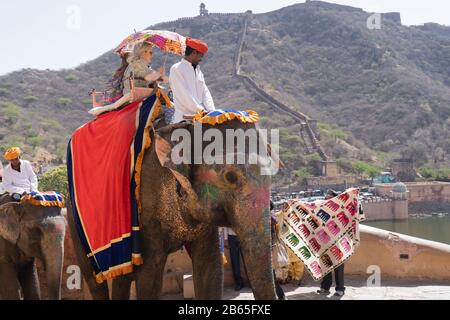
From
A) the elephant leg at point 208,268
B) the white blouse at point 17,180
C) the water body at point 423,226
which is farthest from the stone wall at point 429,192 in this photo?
the elephant leg at point 208,268

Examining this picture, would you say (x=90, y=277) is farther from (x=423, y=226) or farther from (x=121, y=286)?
(x=423, y=226)

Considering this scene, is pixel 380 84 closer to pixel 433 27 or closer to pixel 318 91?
pixel 318 91

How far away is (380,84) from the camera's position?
373ft

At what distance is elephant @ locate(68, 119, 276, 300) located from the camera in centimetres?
548

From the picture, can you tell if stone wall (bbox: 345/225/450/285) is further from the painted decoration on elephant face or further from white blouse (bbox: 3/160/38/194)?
white blouse (bbox: 3/160/38/194)

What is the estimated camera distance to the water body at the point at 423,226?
161ft

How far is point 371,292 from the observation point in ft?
31.6

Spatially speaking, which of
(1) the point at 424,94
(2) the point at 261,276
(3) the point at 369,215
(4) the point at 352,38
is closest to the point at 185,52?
(2) the point at 261,276

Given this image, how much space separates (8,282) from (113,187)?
2.47m

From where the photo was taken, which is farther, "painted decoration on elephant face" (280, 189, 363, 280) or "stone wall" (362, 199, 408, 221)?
"stone wall" (362, 199, 408, 221)

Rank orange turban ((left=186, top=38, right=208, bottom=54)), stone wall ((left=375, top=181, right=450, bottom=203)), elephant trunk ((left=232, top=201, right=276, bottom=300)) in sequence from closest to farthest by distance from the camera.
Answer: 1. elephant trunk ((left=232, top=201, right=276, bottom=300))
2. orange turban ((left=186, top=38, right=208, bottom=54))
3. stone wall ((left=375, top=181, right=450, bottom=203))

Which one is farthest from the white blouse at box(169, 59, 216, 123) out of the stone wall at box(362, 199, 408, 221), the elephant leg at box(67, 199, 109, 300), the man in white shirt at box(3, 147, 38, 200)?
the stone wall at box(362, 199, 408, 221)

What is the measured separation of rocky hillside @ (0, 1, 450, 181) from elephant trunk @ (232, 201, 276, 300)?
6401 cm

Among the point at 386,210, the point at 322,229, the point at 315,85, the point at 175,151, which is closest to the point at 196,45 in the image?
the point at 175,151
